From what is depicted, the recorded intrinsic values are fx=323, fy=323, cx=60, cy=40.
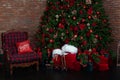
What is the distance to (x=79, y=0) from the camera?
25.0 ft

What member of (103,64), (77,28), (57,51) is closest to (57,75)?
(57,51)

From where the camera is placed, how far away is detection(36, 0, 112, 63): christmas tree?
24.3ft

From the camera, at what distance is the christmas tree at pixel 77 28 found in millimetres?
7410

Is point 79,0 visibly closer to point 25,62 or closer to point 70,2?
point 70,2

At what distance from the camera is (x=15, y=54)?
22.8 feet

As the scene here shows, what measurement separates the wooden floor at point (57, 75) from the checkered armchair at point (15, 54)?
0.20m

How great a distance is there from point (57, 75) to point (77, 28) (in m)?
1.34

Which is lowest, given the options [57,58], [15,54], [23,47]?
[57,58]

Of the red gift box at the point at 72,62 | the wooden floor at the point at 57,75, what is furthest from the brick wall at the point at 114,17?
the red gift box at the point at 72,62

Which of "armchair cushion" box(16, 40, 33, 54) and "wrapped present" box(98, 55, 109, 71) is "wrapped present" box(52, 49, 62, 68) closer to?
"armchair cushion" box(16, 40, 33, 54)

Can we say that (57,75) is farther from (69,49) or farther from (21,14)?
(21,14)

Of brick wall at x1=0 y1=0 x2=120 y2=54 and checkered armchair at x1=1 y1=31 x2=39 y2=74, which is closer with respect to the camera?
checkered armchair at x1=1 y1=31 x2=39 y2=74

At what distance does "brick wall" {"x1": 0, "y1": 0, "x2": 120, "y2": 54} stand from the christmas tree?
0.26 metres

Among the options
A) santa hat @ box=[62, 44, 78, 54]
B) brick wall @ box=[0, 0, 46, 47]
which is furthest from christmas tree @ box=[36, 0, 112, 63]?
brick wall @ box=[0, 0, 46, 47]
